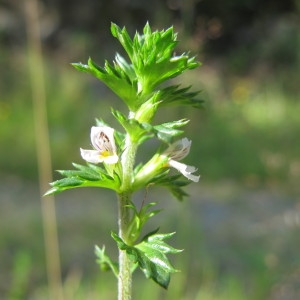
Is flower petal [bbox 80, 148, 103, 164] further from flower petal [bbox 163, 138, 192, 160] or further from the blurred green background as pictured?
the blurred green background

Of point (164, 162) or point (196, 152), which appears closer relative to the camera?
point (164, 162)

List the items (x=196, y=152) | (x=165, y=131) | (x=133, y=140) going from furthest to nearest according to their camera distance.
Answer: (x=196, y=152) → (x=133, y=140) → (x=165, y=131)

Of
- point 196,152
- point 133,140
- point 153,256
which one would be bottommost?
point 196,152

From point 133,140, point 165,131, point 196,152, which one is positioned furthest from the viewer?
point 196,152

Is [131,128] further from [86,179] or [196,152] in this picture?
[196,152]

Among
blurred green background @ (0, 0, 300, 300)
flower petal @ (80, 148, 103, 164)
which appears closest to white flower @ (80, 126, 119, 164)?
flower petal @ (80, 148, 103, 164)

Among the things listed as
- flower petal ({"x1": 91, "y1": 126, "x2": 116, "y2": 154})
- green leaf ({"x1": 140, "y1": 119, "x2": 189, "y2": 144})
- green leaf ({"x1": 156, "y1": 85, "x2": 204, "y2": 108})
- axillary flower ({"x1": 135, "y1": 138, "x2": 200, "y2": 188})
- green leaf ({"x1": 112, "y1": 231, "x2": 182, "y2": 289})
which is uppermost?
green leaf ({"x1": 156, "y1": 85, "x2": 204, "y2": 108})

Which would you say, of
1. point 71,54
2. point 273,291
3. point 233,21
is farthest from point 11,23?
point 273,291

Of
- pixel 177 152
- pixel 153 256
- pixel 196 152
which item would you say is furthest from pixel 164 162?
pixel 196 152
